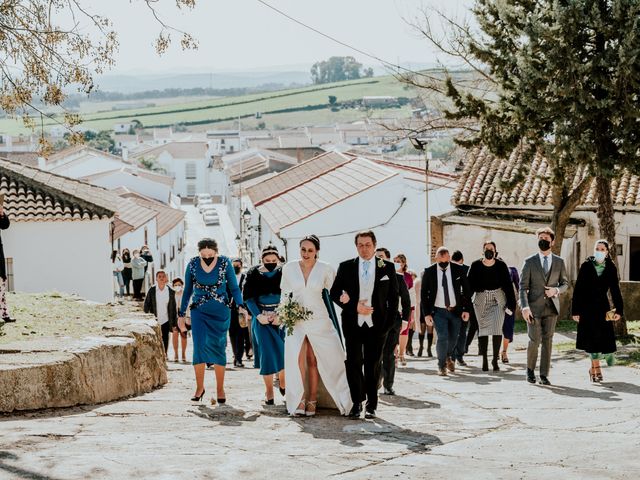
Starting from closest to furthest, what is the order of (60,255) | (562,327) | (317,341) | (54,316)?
1. (317,341)
2. (54,316)
3. (562,327)
4. (60,255)

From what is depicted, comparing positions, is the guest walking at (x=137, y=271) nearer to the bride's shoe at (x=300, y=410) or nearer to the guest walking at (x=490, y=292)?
the guest walking at (x=490, y=292)

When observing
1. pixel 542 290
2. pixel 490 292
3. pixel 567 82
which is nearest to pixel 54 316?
pixel 490 292

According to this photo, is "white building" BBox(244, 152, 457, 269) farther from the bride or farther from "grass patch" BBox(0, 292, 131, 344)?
the bride

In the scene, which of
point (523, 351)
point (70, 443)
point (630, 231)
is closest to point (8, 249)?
point (523, 351)

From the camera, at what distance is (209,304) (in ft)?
33.4

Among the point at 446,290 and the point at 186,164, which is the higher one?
the point at 186,164

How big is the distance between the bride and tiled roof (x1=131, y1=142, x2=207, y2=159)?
134 m

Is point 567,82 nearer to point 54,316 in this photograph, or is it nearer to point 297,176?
point 54,316

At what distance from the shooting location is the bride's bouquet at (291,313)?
9523 mm

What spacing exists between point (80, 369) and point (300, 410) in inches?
85.4

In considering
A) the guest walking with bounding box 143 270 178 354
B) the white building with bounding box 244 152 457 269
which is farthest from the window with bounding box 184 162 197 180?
the guest walking with bounding box 143 270 178 354

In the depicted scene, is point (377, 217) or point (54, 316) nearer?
point (54, 316)

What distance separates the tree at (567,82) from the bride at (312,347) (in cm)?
927

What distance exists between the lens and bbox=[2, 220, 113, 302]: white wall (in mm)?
26641
